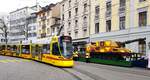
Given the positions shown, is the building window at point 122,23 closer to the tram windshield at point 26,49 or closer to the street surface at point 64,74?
the tram windshield at point 26,49

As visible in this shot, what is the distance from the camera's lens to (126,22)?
140 feet

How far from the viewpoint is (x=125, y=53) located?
36781 millimetres

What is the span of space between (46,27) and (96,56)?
40245mm

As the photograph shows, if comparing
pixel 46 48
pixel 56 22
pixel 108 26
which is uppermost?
pixel 56 22

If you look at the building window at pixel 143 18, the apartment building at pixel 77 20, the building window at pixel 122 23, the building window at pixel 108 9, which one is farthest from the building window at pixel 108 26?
the building window at pixel 143 18

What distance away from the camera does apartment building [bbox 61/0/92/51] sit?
55.2 m

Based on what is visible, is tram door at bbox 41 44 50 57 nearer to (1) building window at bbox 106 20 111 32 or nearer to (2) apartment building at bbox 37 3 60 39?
(1) building window at bbox 106 20 111 32

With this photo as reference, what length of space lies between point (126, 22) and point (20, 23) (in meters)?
71.9

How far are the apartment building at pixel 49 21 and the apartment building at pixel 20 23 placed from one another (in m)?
15.6

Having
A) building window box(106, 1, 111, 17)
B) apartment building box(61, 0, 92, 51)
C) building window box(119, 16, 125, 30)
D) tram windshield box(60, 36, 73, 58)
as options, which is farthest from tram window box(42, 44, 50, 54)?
apartment building box(61, 0, 92, 51)

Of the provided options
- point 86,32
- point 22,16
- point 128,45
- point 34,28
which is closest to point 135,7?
point 128,45

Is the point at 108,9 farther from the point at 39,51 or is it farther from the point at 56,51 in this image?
the point at 56,51

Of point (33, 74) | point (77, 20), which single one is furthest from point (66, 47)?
point (77, 20)

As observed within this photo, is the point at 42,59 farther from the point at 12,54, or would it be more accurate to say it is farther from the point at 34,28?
the point at 34,28
